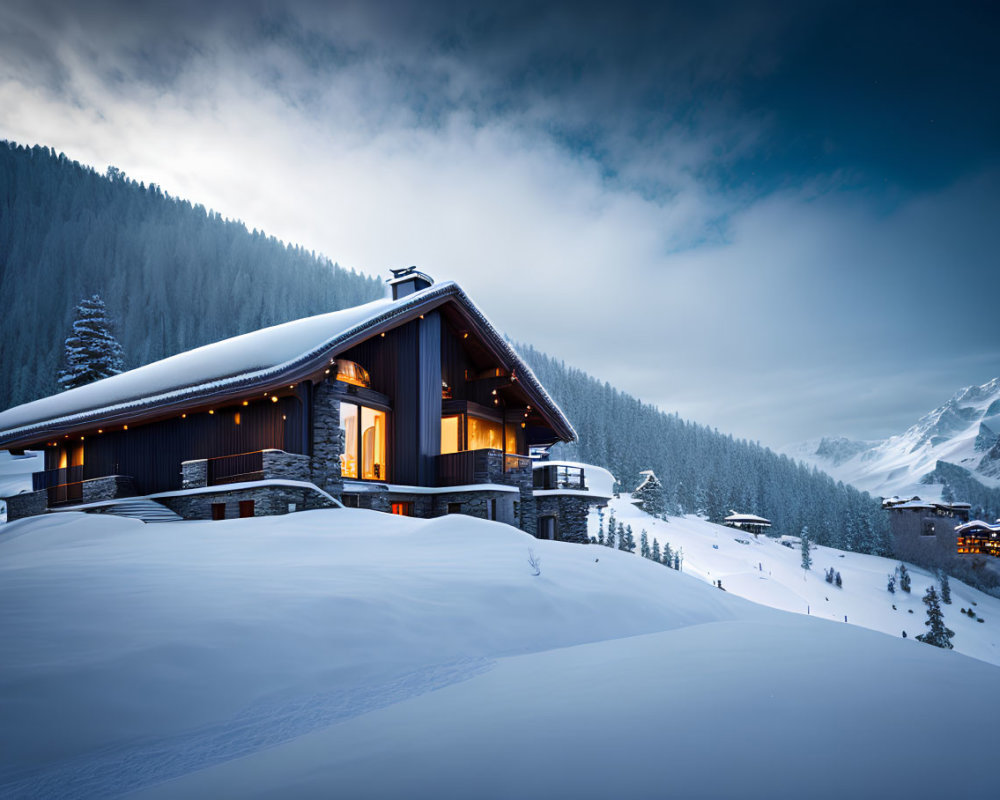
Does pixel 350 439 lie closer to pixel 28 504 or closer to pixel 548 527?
pixel 548 527

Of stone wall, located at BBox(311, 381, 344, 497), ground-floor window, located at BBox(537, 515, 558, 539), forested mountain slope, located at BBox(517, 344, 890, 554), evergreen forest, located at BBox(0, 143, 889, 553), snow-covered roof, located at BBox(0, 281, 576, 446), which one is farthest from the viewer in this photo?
evergreen forest, located at BBox(0, 143, 889, 553)

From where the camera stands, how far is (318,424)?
52.4 ft

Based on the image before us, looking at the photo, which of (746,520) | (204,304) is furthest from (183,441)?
(204,304)

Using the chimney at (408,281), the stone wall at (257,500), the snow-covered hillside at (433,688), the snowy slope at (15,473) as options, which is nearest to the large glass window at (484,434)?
the chimney at (408,281)

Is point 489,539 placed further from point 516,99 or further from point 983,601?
point 983,601

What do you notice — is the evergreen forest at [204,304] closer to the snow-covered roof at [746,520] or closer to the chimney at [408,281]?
the snow-covered roof at [746,520]

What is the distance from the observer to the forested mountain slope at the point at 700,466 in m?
75.6

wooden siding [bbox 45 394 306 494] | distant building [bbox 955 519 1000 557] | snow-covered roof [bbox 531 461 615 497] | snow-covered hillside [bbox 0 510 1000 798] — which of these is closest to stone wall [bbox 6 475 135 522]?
wooden siding [bbox 45 394 306 494]

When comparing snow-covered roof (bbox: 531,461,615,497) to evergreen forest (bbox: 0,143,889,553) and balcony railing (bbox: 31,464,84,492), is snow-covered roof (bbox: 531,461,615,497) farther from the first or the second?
evergreen forest (bbox: 0,143,889,553)

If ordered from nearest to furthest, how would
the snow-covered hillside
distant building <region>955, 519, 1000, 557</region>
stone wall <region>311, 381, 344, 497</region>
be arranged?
the snow-covered hillside < stone wall <region>311, 381, 344, 497</region> < distant building <region>955, 519, 1000, 557</region>

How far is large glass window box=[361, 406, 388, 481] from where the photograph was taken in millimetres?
18031

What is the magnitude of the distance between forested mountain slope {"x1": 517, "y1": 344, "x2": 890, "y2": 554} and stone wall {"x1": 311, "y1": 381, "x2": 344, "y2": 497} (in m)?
62.5

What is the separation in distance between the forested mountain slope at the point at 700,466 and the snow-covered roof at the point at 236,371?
60.1 metres

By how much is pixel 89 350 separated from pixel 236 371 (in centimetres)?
3016
